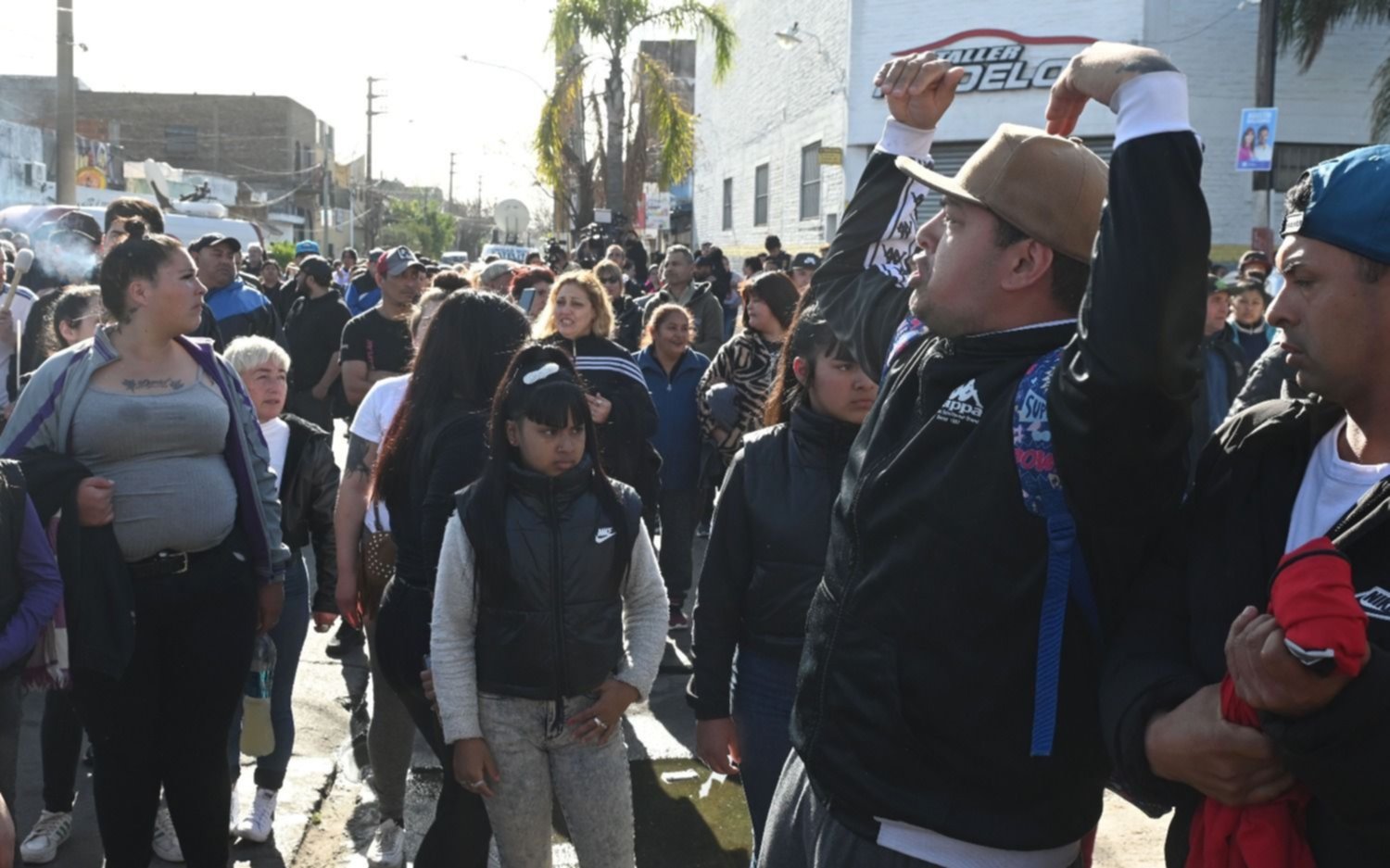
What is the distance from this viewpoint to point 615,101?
24156mm

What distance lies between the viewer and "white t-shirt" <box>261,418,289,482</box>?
5.08 m

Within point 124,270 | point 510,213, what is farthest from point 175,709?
point 510,213

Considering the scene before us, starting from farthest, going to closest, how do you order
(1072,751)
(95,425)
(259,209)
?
(259,209) → (95,425) → (1072,751)

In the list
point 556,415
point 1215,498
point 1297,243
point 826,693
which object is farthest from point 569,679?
point 1297,243

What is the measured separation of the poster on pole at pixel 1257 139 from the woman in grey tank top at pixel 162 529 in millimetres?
15586

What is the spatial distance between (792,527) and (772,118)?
92.3 ft

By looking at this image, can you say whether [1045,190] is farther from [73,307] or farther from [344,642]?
[344,642]

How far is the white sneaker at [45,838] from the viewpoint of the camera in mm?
4652

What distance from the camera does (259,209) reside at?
6144 centimetres

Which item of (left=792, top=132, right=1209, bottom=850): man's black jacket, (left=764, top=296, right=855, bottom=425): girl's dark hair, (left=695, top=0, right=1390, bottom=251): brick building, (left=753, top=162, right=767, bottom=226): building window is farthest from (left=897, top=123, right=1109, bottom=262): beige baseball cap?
(left=753, top=162, right=767, bottom=226): building window

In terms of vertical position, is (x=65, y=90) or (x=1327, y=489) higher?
(x=65, y=90)

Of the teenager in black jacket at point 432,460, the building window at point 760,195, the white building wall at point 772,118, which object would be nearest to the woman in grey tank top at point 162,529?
the teenager in black jacket at point 432,460

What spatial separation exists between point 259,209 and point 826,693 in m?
63.8

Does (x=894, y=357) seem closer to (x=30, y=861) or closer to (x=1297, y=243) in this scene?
(x=1297, y=243)
